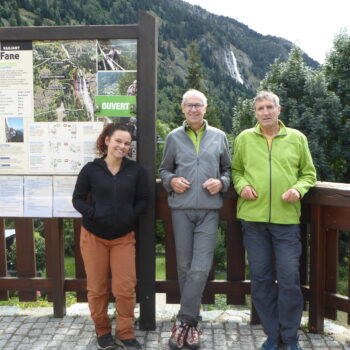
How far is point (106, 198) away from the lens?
343cm

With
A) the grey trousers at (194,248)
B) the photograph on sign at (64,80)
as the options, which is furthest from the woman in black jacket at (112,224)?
the photograph on sign at (64,80)

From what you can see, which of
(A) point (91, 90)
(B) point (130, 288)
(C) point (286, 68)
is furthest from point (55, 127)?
(C) point (286, 68)

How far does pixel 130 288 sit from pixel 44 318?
1.22m

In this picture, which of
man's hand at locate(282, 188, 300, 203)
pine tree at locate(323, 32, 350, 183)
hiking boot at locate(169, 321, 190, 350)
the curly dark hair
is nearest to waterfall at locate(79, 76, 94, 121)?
the curly dark hair

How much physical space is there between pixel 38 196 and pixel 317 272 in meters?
2.54

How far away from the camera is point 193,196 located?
3.47 metres

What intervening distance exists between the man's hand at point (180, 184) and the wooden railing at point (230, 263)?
0.55 metres

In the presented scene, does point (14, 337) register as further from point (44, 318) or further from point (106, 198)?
point (106, 198)

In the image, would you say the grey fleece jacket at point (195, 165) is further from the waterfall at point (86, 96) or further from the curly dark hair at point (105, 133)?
the waterfall at point (86, 96)

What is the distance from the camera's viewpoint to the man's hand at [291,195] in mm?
3285

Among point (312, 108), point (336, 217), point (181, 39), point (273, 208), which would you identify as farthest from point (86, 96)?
point (181, 39)

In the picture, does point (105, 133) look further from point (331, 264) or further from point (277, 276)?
point (331, 264)

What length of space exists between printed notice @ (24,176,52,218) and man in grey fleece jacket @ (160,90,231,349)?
1.16 meters

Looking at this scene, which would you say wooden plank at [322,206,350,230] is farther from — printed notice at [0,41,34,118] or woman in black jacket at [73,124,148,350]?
printed notice at [0,41,34,118]
